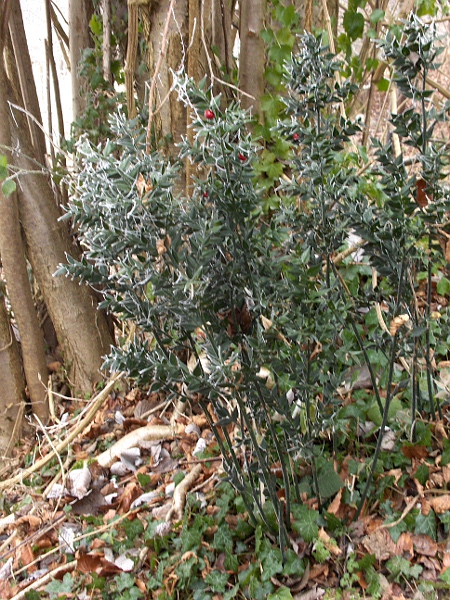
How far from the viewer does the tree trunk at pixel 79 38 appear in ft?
10.3

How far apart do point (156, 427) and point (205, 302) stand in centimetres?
140

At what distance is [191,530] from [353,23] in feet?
7.27

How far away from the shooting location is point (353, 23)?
8.32 feet

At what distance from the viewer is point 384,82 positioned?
2.69 m

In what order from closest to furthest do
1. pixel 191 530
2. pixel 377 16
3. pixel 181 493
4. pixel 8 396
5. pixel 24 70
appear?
pixel 191 530, pixel 181 493, pixel 377 16, pixel 8 396, pixel 24 70

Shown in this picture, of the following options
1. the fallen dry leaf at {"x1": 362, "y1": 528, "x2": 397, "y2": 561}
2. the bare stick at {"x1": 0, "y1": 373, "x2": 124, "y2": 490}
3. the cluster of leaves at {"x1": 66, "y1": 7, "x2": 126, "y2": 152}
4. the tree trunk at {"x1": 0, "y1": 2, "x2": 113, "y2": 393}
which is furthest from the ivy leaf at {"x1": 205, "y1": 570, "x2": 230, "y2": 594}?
the cluster of leaves at {"x1": 66, "y1": 7, "x2": 126, "y2": 152}

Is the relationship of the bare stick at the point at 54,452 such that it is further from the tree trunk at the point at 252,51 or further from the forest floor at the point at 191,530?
the tree trunk at the point at 252,51

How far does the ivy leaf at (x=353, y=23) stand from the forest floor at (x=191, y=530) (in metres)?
1.74

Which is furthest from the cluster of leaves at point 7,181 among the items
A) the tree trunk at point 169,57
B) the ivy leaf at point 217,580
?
the ivy leaf at point 217,580

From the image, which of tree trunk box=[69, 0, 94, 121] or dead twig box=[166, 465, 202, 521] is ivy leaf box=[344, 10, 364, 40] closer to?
tree trunk box=[69, 0, 94, 121]

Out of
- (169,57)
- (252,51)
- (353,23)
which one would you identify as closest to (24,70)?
(169,57)

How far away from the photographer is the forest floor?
1692 mm

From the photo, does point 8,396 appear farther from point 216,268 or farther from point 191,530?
point 216,268

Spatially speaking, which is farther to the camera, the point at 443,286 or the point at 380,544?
the point at 443,286
